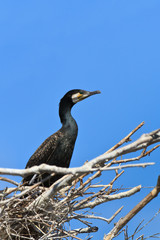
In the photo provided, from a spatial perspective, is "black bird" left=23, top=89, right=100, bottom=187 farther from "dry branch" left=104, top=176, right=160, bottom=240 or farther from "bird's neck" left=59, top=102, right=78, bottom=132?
"dry branch" left=104, top=176, right=160, bottom=240

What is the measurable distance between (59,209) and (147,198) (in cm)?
111

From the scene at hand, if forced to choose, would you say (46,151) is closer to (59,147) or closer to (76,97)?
(59,147)

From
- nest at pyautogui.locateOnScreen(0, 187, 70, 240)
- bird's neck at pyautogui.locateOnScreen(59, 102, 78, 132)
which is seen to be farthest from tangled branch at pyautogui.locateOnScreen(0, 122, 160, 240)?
bird's neck at pyautogui.locateOnScreen(59, 102, 78, 132)

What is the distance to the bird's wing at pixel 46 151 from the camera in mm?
6270

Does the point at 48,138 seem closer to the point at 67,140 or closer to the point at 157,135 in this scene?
the point at 67,140

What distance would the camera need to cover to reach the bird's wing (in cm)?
627

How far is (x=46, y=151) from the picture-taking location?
6273 millimetres

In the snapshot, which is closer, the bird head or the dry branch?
the dry branch

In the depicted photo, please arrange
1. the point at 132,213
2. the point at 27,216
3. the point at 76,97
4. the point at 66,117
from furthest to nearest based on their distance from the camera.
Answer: the point at 76,97 < the point at 66,117 < the point at 27,216 < the point at 132,213

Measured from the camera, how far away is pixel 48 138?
6.45 meters

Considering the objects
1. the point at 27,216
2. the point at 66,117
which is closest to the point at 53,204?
the point at 27,216

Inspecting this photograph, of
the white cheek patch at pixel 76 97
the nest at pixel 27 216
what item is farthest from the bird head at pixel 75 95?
the nest at pixel 27 216

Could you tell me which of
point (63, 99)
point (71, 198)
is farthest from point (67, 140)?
point (71, 198)

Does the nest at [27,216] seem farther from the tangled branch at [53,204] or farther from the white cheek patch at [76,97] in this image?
the white cheek patch at [76,97]
